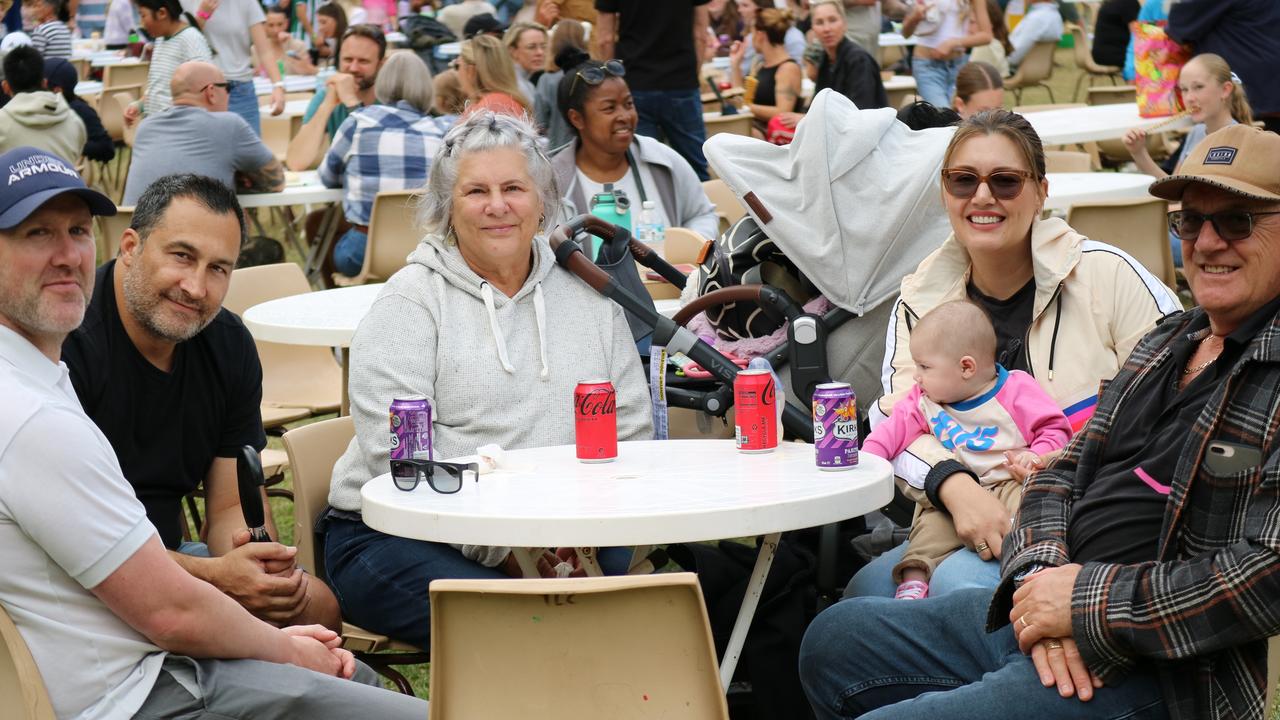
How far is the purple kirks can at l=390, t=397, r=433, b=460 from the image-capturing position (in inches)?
122

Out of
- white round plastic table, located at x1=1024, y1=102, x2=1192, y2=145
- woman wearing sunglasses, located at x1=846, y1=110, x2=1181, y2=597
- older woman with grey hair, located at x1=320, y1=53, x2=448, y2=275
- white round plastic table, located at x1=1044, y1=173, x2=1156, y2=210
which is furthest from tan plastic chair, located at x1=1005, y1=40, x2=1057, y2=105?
woman wearing sunglasses, located at x1=846, y1=110, x2=1181, y2=597

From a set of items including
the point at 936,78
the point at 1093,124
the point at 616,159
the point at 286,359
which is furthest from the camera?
the point at 936,78

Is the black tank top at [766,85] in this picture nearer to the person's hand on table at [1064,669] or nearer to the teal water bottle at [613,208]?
the teal water bottle at [613,208]

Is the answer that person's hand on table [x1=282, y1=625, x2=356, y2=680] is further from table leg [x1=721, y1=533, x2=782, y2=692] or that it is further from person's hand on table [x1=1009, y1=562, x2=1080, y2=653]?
person's hand on table [x1=1009, y1=562, x2=1080, y2=653]

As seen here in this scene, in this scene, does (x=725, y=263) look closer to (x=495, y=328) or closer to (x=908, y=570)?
(x=495, y=328)

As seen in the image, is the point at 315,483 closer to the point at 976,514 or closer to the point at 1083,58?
the point at 976,514

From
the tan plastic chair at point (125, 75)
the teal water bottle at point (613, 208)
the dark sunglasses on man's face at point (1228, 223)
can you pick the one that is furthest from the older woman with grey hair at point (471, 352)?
the tan plastic chair at point (125, 75)

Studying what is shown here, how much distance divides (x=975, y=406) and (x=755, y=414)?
20.7 inches

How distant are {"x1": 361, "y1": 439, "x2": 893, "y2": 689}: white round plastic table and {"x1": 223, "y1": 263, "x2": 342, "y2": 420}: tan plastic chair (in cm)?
269

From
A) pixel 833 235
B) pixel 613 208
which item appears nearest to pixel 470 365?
pixel 833 235

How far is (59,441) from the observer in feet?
7.36

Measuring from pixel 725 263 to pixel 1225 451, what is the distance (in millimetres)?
1977

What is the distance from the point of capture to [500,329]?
3.62 metres

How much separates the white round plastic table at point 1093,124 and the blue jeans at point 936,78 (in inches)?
111
